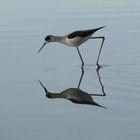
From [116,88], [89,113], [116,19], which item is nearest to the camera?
[89,113]

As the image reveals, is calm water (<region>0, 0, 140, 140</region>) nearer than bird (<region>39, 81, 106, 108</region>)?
Yes

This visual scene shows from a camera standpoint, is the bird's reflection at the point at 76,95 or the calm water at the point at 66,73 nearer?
the calm water at the point at 66,73

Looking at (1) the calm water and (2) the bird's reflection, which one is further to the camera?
(2) the bird's reflection

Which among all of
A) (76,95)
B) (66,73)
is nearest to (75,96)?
(76,95)

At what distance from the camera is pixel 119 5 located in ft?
51.2

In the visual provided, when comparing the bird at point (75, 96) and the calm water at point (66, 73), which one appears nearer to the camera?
the calm water at point (66, 73)

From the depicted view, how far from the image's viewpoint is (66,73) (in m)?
9.05

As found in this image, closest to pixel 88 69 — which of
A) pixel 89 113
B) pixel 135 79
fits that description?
pixel 135 79

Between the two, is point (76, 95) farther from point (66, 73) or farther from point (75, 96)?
point (66, 73)

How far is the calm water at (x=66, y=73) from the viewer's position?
20.9 ft

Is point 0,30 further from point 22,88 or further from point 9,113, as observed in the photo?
point 9,113

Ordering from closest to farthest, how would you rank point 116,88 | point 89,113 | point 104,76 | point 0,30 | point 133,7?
point 89,113
point 116,88
point 104,76
point 0,30
point 133,7

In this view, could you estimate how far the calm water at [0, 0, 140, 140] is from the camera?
636 centimetres

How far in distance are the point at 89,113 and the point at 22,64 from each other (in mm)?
2993
